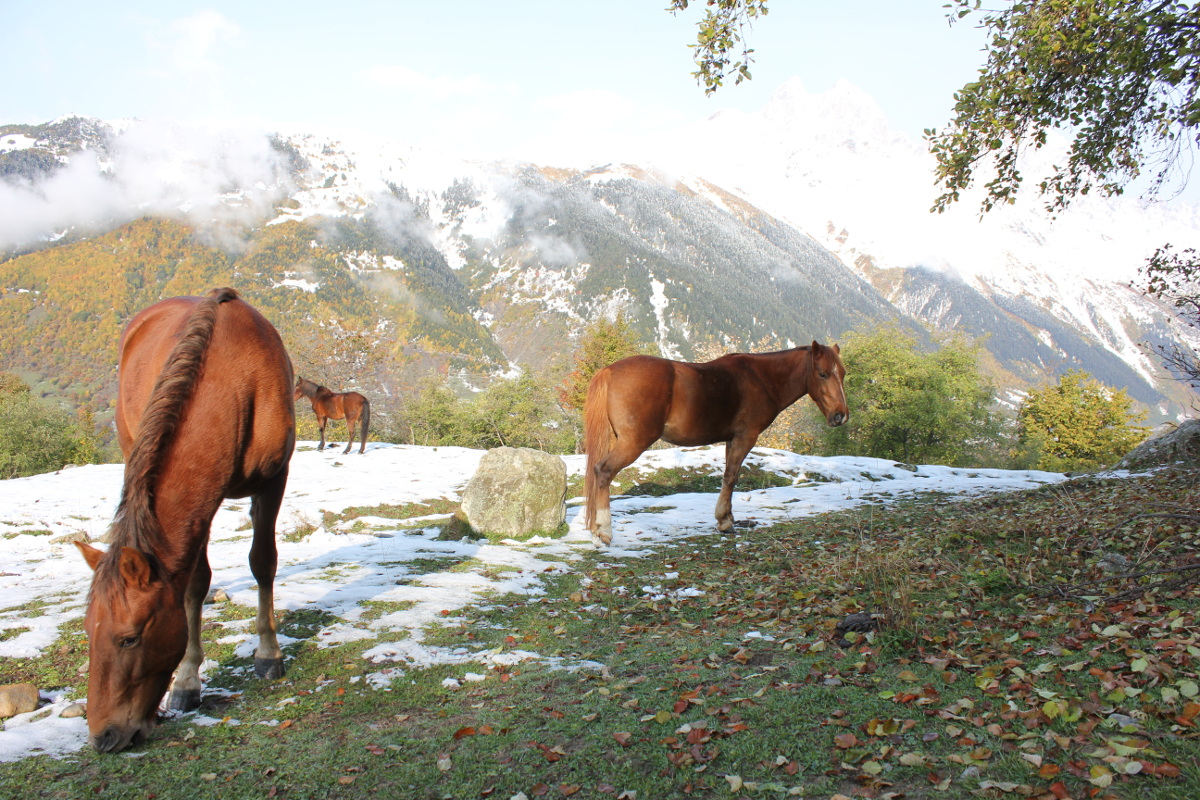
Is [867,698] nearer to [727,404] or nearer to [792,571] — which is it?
[792,571]

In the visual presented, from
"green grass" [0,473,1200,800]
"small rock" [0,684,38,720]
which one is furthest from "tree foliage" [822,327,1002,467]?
"small rock" [0,684,38,720]

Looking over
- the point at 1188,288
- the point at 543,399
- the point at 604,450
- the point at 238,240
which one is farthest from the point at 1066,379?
the point at 238,240

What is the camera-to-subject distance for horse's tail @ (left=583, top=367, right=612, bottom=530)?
31.8 ft

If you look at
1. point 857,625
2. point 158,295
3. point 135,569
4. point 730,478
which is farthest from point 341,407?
point 158,295

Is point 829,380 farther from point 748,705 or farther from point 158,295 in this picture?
point 158,295

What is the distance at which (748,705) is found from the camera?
347 cm

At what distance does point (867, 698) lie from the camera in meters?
3.48

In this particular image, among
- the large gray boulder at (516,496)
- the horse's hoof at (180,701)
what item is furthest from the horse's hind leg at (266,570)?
the large gray boulder at (516,496)

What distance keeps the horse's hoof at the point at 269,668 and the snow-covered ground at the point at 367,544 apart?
389 millimetres

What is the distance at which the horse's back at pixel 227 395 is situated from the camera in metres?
3.50

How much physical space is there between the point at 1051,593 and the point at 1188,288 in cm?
709

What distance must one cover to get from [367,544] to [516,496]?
7.42 ft

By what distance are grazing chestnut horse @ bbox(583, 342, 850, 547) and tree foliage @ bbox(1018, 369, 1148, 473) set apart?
4918cm

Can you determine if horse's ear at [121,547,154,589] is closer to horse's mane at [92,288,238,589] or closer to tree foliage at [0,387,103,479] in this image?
horse's mane at [92,288,238,589]
